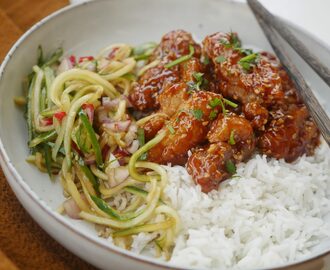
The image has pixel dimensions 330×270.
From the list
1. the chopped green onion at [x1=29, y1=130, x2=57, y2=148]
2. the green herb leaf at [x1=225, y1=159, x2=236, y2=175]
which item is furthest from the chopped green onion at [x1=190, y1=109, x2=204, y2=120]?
the chopped green onion at [x1=29, y1=130, x2=57, y2=148]

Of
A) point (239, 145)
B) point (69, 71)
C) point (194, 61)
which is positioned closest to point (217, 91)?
point (194, 61)

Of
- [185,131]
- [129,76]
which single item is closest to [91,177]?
[185,131]

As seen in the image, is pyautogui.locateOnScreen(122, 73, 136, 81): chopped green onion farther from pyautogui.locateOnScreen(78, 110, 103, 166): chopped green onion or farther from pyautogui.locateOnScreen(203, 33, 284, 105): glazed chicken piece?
pyautogui.locateOnScreen(78, 110, 103, 166): chopped green onion

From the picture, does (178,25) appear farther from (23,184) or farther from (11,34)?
(23,184)

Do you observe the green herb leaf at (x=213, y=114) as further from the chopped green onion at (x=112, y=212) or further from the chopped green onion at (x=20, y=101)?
the chopped green onion at (x=20, y=101)

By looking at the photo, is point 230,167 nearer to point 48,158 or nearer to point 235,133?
point 235,133

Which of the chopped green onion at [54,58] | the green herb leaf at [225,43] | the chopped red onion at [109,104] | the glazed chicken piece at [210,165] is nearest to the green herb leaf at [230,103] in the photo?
the glazed chicken piece at [210,165]

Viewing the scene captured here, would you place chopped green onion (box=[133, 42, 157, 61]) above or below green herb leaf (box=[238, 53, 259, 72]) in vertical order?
below
